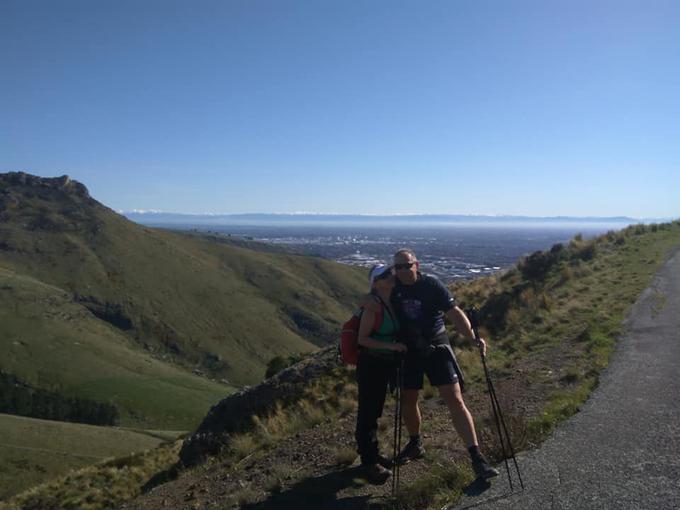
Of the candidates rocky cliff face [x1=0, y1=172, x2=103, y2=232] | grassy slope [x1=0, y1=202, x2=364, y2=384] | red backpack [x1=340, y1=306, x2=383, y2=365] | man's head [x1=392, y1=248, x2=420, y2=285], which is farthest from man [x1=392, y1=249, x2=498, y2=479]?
rocky cliff face [x1=0, y1=172, x2=103, y2=232]

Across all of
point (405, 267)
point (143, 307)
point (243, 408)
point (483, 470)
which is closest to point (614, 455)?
point (483, 470)

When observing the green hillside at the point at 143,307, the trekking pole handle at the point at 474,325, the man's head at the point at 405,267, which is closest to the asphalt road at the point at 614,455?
the trekking pole handle at the point at 474,325

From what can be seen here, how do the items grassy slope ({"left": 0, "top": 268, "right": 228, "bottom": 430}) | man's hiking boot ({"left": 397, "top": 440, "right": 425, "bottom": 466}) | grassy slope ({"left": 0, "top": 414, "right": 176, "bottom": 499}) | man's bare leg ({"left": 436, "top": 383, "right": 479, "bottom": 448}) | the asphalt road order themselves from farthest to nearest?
grassy slope ({"left": 0, "top": 268, "right": 228, "bottom": 430}), grassy slope ({"left": 0, "top": 414, "right": 176, "bottom": 499}), man's hiking boot ({"left": 397, "top": 440, "right": 425, "bottom": 466}), man's bare leg ({"left": 436, "top": 383, "right": 479, "bottom": 448}), the asphalt road

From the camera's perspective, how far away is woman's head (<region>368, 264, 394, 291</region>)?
228 inches

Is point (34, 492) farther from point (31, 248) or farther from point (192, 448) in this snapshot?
point (31, 248)

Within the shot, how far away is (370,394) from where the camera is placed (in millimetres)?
6020

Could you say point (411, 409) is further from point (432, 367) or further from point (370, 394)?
point (432, 367)

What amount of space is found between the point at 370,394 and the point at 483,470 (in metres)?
1.35

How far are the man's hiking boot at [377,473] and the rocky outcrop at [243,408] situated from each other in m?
5.11

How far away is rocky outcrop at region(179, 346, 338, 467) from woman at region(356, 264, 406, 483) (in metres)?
5.15

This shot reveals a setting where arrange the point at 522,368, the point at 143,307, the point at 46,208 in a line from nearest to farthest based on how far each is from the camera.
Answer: the point at 522,368, the point at 143,307, the point at 46,208

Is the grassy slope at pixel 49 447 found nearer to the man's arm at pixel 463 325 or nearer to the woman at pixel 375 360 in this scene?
the woman at pixel 375 360

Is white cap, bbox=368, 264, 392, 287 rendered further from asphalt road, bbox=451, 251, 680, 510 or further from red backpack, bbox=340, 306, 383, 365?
asphalt road, bbox=451, 251, 680, 510

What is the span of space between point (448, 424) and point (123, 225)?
177642mm
